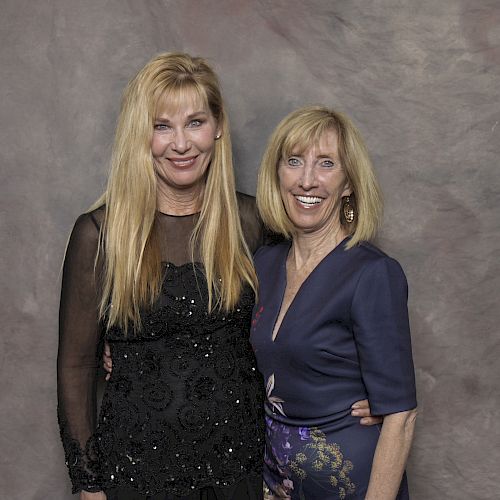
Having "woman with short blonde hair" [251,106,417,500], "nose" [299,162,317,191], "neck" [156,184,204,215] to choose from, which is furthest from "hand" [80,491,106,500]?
"nose" [299,162,317,191]

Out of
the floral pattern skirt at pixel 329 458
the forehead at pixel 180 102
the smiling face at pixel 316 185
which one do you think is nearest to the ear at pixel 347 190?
the smiling face at pixel 316 185

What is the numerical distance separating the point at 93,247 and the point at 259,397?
0.62m

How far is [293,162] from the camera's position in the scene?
231 centimetres

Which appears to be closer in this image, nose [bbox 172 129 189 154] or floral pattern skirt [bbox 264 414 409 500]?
floral pattern skirt [bbox 264 414 409 500]

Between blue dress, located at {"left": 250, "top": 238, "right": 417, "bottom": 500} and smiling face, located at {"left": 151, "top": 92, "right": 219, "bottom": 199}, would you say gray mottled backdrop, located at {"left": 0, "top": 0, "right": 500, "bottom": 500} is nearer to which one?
smiling face, located at {"left": 151, "top": 92, "right": 219, "bottom": 199}

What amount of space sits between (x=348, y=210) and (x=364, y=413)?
1.75 feet

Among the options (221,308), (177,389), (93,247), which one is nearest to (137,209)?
(93,247)

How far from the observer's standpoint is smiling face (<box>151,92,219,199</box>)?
7.64 ft

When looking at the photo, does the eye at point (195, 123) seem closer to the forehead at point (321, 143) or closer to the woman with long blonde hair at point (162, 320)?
the woman with long blonde hair at point (162, 320)

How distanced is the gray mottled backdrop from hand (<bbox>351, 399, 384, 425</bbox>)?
2.65ft

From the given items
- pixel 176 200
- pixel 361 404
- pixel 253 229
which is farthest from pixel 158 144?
pixel 361 404

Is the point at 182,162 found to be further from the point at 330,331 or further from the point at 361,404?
the point at 361,404

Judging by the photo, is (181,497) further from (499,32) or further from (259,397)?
(499,32)

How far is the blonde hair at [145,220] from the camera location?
2.33 metres
